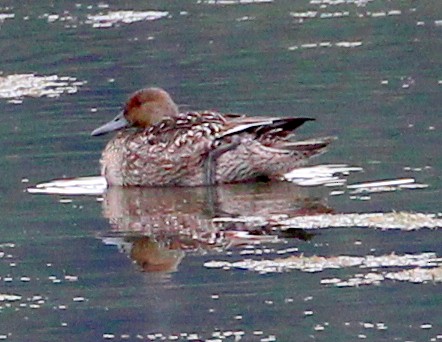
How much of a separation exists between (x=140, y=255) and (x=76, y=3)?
1563 centimetres

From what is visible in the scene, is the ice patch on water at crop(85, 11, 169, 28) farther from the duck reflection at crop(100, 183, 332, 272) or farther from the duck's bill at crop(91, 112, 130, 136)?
the duck reflection at crop(100, 183, 332, 272)

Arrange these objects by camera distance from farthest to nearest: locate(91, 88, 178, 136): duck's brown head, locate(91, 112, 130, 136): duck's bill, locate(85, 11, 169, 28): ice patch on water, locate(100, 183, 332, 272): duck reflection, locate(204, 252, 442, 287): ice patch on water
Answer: locate(85, 11, 169, 28): ice patch on water < locate(91, 112, 130, 136): duck's bill < locate(91, 88, 178, 136): duck's brown head < locate(100, 183, 332, 272): duck reflection < locate(204, 252, 442, 287): ice patch on water

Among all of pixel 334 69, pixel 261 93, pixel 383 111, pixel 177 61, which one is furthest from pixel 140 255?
pixel 177 61

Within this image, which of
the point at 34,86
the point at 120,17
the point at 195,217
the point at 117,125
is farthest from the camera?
the point at 120,17

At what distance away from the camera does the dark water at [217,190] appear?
8359 millimetres

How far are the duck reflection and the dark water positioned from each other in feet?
0.08

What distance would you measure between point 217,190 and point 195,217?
109 cm

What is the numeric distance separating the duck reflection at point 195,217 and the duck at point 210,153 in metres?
0.09

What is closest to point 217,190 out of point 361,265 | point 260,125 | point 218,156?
point 218,156

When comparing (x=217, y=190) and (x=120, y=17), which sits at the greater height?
(x=120, y=17)

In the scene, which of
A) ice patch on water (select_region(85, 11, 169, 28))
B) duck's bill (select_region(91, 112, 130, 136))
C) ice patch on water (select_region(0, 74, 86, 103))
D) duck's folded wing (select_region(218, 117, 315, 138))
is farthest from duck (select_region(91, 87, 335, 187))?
ice patch on water (select_region(85, 11, 169, 28))

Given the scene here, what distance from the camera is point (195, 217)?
1085 centimetres

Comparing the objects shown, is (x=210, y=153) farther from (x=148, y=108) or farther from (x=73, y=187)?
(x=73, y=187)

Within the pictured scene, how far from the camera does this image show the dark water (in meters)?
8.36
